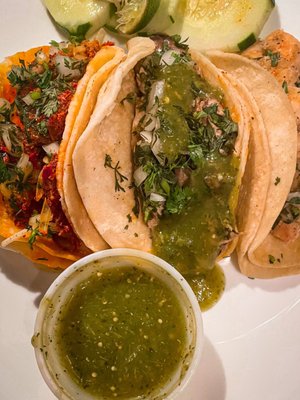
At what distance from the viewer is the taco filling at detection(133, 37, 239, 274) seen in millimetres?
3467

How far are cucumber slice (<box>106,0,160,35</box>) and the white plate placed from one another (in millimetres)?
2074

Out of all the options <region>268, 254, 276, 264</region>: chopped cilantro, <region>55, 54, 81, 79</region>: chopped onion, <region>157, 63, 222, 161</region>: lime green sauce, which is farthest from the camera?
<region>268, 254, 276, 264</region>: chopped cilantro

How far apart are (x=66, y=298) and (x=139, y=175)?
3.18 ft

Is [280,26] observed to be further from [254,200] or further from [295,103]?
[254,200]

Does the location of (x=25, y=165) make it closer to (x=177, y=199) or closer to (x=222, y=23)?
(x=177, y=199)

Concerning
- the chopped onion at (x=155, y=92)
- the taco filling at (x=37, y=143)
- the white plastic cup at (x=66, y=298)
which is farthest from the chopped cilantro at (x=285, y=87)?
the white plastic cup at (x=66, y=298)

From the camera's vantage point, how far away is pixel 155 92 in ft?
11.7

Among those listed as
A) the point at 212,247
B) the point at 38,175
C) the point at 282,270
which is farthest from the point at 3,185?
the point at 282,270

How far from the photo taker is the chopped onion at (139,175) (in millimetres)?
3540

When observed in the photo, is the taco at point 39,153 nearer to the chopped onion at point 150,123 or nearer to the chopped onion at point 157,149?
the chopped onion at point 150,123

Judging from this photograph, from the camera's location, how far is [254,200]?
3562 mm

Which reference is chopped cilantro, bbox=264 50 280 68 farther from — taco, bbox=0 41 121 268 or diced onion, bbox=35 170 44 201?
diced onion, bbox=35 170 44 201

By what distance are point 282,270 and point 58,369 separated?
1.84 m

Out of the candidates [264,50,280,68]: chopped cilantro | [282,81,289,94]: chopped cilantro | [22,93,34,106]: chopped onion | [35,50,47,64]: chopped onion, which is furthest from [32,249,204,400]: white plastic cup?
[264,50,280,68]: chopped cilantro
